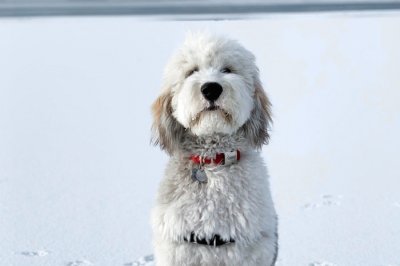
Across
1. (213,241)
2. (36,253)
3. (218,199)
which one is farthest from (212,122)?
(36,253)

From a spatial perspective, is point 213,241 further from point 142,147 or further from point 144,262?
point 142,147

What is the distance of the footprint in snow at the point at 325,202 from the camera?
5.98 m

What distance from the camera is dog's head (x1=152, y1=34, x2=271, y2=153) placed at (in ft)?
11.9

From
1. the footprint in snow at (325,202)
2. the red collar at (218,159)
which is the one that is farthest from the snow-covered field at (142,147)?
the red collar at (218,159)

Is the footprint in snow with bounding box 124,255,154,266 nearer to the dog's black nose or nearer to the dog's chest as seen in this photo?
the dog's chest

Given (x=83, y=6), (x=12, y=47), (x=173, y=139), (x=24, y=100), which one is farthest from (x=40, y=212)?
(x=83, y=6)

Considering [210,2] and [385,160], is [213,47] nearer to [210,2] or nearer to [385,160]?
[385,160]

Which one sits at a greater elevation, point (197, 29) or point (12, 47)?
point (12, 47)

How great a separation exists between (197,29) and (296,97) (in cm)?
554

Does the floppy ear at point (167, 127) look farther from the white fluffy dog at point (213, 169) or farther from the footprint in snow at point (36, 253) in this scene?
the footprint in snow at point (36, 253)

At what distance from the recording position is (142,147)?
7.37 m

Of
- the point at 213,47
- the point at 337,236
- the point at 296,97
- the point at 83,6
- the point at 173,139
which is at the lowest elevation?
the point at 337,236

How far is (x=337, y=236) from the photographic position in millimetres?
5543

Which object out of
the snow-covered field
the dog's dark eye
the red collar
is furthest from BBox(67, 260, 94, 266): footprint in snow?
the dog's dark eye
